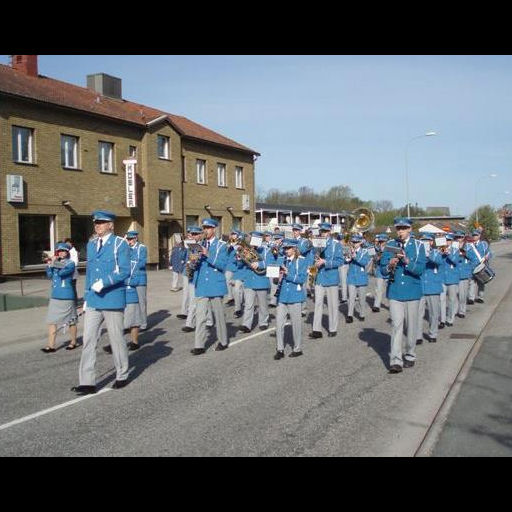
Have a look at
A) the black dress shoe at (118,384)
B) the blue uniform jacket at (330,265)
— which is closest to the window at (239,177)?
the blue uniform jacket at (330,265)

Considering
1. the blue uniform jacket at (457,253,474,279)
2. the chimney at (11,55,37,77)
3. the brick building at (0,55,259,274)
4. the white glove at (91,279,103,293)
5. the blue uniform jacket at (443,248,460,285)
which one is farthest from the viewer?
the chimney at (11,55,37,77)

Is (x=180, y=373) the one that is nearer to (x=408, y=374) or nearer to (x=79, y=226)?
(x=408, y=374)

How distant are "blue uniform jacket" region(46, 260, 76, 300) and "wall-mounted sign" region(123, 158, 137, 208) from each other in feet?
61.3

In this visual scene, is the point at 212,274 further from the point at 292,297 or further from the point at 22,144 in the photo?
the point at 22,144

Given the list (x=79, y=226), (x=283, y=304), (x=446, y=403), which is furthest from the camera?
(x=79, y=226)

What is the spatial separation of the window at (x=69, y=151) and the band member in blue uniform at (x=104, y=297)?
1892 cm

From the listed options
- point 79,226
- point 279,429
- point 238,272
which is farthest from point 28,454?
point 79,226

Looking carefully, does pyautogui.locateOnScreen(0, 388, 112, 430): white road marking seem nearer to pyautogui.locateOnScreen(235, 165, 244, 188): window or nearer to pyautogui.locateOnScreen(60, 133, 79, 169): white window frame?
pyautogui.locateOnScreen(60, 133, 79, 169): white window frame

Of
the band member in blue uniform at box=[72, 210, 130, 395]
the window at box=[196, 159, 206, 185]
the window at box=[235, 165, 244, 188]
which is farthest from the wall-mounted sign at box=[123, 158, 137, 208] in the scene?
the band member in blue uniform at box=[72, 210, 130, 395]

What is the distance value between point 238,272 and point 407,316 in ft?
21.1

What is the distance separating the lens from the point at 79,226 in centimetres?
2609

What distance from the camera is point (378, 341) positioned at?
34.6ft

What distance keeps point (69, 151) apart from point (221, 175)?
42.2 feet

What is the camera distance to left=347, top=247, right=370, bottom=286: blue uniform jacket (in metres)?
13.5
